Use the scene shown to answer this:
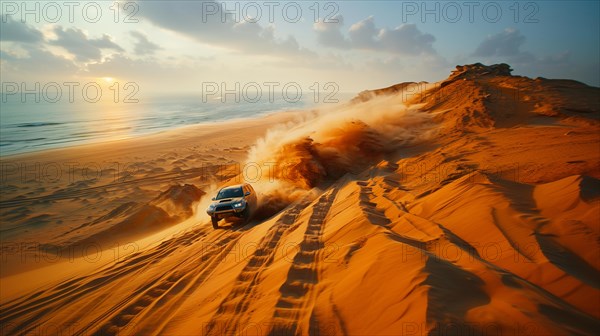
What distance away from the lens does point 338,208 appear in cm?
884

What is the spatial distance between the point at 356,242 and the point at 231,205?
553 centimetres

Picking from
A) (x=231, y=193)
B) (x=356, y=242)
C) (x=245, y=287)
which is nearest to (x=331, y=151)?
(x=231, y=193)

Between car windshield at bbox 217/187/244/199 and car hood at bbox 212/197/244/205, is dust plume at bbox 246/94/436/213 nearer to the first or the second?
car windshield at bbox 217/187/244/199

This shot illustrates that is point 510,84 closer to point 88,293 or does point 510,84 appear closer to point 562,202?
point 562,202

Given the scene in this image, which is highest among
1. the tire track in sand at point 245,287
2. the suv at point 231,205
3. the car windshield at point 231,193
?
the car windshield at point 231,193

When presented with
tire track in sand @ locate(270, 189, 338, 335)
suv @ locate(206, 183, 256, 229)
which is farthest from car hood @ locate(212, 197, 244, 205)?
tire track in sand @ locate(270, 189, 338, 335)

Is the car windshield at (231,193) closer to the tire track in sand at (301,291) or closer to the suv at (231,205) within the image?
the suv at (231,205)

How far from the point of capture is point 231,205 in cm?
1023

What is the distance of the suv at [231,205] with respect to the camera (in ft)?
33.3

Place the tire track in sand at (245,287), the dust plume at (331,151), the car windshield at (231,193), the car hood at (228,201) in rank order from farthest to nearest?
the dust plume at (331,151), the car windshield at (231,193), the car hood at (228,201), the tire track in sand at (245,287)

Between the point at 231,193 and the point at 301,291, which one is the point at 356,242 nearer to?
the point at 301,291

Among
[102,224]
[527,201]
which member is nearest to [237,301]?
[527,201]

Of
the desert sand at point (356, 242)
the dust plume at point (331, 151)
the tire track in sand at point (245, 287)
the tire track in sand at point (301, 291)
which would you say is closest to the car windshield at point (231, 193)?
the desert sand at point (356, 242)

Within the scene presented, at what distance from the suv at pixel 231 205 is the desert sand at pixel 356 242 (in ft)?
1.45
